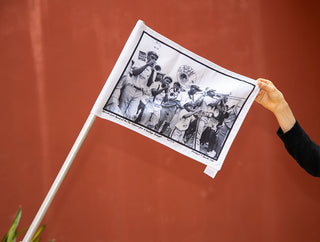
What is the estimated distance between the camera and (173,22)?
53.5 inches

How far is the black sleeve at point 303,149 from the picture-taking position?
97 cm

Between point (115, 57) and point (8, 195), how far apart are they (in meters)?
0.74

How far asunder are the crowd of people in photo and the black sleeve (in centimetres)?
20

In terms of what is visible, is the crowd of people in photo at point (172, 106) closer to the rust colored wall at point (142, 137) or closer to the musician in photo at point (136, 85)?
the musician in photo at point (136, 85)

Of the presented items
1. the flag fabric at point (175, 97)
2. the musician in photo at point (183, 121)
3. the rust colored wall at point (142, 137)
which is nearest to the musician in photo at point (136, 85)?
the flag fabric at point (175, 97)

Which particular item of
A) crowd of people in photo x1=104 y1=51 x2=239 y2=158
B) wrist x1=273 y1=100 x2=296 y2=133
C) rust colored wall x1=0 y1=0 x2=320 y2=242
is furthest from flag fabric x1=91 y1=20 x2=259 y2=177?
rust colored wall x1=0 y1=0 x2=320 y2=242

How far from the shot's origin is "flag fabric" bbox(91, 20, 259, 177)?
0.98 m

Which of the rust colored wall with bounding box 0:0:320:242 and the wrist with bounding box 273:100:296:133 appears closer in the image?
the wrist with bounding box 273:100:296:133

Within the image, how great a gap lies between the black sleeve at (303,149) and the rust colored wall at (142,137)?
45 cm

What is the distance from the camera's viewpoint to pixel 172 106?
104 cm

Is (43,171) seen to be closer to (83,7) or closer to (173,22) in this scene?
(83,7)

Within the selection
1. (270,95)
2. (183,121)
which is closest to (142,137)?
(183,121)

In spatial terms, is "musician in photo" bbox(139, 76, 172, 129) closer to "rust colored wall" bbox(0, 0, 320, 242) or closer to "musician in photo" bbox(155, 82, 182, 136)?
"musician in photo" bbox(155, 82, 182, 136)

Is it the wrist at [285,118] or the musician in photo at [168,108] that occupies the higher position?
the wrist at [285,118]
